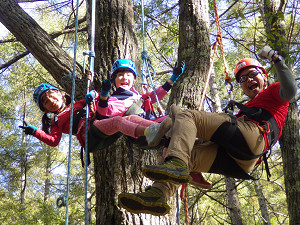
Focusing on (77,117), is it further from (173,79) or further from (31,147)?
(31,147)

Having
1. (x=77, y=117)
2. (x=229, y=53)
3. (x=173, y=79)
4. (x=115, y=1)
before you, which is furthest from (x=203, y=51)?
(x=229, y=53)

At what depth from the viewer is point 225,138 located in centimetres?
232

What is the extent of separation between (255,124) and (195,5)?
6.26ft

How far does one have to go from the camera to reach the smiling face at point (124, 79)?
10.6 feet

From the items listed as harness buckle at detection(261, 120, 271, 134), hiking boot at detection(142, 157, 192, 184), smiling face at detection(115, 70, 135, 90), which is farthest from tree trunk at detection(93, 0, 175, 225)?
harness buckle at detection(261, 120, 271, 134)

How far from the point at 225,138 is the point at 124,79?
4.30 ft

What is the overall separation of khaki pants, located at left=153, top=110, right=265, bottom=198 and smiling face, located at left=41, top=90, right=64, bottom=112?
1.44 metres

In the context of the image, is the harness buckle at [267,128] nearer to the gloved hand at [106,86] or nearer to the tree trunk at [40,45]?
the gloved hand at [106,86]

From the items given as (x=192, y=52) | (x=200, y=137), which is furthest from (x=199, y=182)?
(x=192, y=52)

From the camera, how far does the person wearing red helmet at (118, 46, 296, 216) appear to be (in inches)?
80.0

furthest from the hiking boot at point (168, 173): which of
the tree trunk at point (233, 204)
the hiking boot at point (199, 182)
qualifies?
the tree trunk at point (233, 204)

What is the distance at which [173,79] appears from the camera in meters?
3.25

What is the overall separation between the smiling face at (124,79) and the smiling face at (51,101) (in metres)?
0.61

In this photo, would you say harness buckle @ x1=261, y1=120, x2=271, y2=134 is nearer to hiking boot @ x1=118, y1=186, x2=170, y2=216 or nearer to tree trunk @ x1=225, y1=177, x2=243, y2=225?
hiking boot @ x1=118, y1=186, x2=170, y2=216
